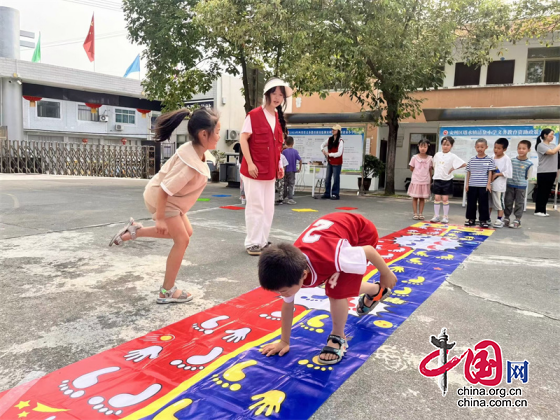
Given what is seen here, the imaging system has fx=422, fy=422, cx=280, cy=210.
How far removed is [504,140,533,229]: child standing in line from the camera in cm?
639

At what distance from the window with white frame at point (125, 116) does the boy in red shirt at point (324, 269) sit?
30147 mm

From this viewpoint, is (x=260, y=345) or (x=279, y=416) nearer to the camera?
(x=279, y=416)

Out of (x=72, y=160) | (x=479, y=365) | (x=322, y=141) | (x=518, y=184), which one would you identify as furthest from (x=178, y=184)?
(x=72, y=160)

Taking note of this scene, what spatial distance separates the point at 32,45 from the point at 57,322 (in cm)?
2973

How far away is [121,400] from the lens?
67.4 inches

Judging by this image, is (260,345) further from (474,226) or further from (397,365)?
(474,226)

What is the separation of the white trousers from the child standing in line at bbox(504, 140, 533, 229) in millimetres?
4230

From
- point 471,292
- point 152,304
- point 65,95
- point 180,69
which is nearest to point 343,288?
point 152,304

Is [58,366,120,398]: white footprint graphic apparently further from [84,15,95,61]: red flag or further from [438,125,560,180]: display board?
[84,15,95,61]: red flag

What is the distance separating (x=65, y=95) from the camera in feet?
72.5

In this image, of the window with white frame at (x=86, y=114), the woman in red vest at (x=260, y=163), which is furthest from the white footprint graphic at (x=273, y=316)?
the window with white frame at (x=86, y=114)

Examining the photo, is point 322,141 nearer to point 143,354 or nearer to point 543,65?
point 543,65

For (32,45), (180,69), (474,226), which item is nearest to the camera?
(474,226)

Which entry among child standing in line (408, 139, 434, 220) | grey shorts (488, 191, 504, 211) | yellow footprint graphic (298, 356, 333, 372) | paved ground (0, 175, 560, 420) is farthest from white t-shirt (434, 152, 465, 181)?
yellow footprint graphic (298, 356, 333, 372)
